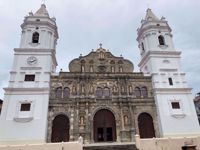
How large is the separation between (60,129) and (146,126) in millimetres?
10399

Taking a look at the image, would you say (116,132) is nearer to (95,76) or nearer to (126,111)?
(126,111)

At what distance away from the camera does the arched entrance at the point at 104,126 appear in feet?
72.8

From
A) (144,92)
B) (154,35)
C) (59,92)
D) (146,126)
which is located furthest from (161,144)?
(154,35)

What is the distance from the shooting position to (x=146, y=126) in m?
23.1

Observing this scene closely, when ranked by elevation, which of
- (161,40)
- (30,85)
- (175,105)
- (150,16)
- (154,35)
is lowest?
(175,105)

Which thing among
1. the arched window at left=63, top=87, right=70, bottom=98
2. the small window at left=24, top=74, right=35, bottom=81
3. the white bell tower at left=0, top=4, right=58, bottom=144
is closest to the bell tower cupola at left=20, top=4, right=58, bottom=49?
the white bell tower at left=0, top=4, right=58, bottom=144

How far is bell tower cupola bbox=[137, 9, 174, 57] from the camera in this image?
27539mm

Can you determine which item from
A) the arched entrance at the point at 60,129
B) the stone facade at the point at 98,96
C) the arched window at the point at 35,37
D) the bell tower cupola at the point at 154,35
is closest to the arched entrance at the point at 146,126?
the stone facade at the point at 98,96

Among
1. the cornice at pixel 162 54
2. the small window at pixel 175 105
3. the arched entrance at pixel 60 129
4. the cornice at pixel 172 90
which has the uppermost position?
the cornice at pixel 162 54

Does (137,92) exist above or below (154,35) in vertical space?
below

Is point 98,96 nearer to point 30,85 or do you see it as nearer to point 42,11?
point 30,85

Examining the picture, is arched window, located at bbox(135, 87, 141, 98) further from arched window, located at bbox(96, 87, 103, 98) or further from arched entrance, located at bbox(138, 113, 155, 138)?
arched window, located at bbox(96, 87, 103, 98)

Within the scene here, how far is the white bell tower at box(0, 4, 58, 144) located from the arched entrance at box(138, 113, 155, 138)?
1131 cm

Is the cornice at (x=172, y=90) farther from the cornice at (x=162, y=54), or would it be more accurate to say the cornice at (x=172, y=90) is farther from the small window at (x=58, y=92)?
the small window at (x=58, y=92)
